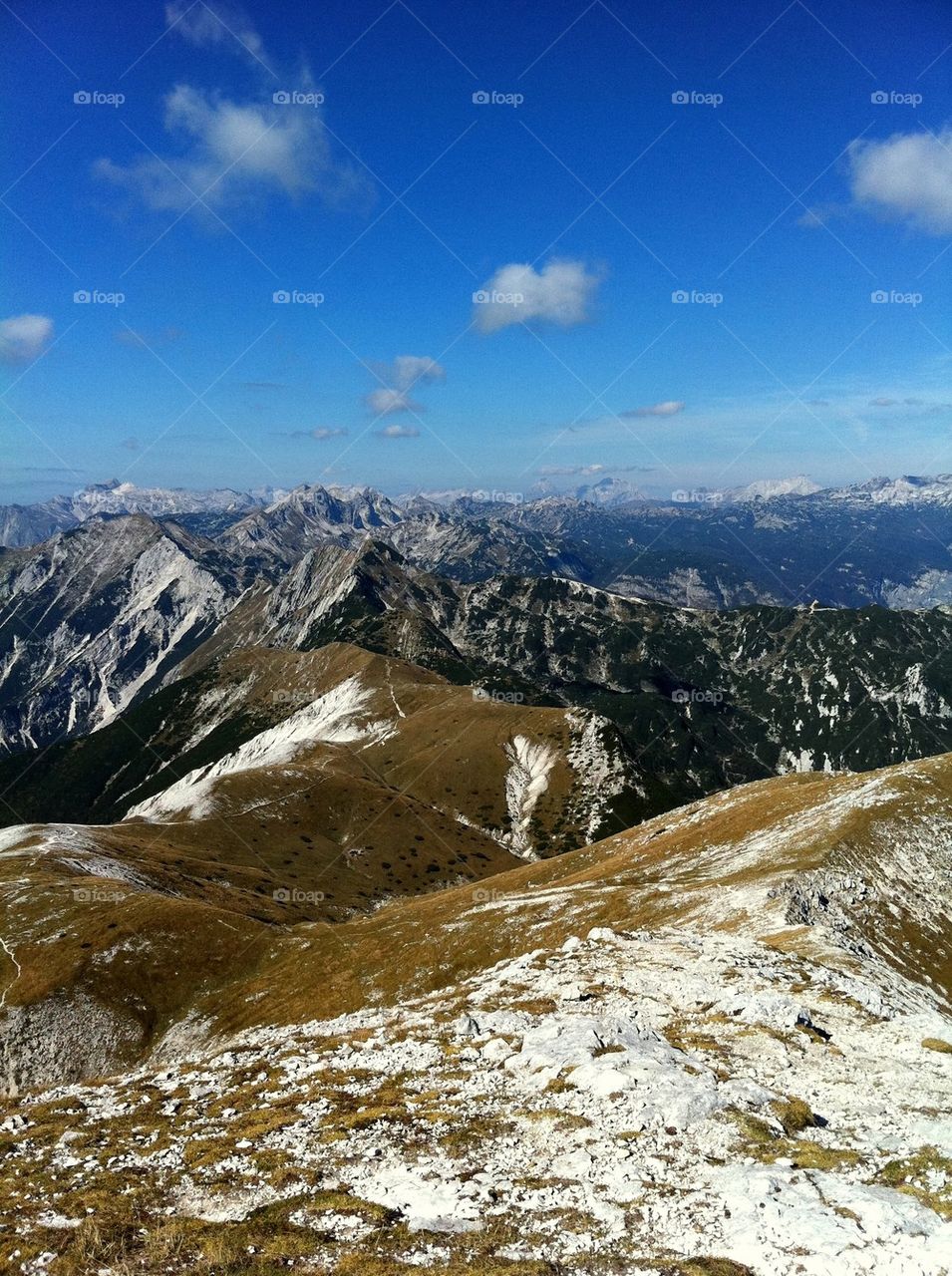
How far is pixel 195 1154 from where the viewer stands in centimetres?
2248

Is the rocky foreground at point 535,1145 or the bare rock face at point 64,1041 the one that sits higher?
the rocky foreground at point 535,1145

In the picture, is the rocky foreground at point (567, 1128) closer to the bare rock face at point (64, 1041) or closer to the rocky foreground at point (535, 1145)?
the rocky foreground at point (535, 1145)

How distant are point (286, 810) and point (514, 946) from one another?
139 metres

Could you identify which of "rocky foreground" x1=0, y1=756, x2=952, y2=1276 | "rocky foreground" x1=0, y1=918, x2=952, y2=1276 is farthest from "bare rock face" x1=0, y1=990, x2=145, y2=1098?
"rocky foreground" x1=0, y1=918, x2=952, y2=1276

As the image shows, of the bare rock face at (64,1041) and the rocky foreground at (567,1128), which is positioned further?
the bare rock face at (64,1041)

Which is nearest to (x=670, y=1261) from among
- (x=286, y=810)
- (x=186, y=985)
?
(x=186, y=985)

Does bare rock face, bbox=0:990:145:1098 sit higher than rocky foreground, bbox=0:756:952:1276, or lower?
lower

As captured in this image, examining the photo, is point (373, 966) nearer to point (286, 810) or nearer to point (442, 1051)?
point (442, 1051)

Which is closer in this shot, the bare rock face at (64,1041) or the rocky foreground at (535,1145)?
the rocky foreground at (535,1145)

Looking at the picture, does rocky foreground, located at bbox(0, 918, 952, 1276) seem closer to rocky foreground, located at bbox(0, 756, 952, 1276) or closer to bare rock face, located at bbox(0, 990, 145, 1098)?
rocky foreground, located at bbox(0, 756, 952, 1276)

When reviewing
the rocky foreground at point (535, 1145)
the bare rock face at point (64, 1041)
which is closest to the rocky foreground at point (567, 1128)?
the rocky foreground at point (535, 1145)

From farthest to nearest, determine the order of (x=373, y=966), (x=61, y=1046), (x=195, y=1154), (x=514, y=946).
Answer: (x=61, y=1046) → (x=373, y=966) → (x=514, y=946) → (x=195, y=1154)

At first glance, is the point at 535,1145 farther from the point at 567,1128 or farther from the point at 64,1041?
the point at 64,1041

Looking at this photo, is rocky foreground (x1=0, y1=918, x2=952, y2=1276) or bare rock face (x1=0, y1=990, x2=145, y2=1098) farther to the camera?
bare rock face (x1=0, y1=990, x2=145, y2=1098)
